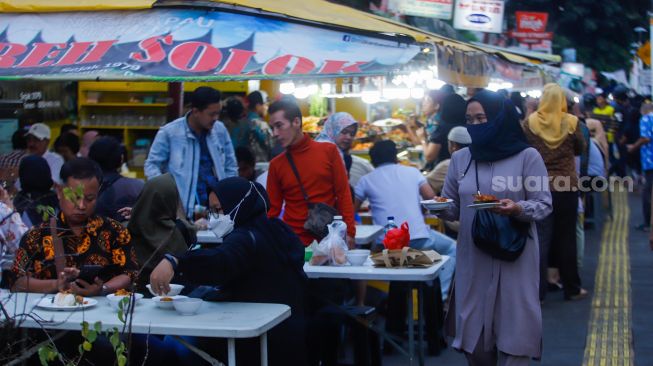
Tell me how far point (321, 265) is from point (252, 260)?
5.56ft

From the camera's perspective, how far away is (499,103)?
6.30 metres

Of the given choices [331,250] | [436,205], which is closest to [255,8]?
[331,250]

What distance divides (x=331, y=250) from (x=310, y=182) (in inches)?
29.5

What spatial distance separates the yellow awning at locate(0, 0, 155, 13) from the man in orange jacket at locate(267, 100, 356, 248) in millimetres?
1973

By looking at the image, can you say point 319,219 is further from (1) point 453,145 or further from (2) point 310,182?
(1) point 453,145

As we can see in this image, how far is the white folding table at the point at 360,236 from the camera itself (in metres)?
8.70

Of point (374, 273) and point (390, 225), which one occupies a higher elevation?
point (390, 225)

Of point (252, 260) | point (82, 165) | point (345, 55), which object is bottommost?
point (252, 260)

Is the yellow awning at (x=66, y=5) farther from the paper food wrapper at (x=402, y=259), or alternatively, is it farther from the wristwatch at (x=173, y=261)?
the wristwatch at (x=173, y=261)

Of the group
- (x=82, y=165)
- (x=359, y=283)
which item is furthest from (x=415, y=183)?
(x=82, y=165)

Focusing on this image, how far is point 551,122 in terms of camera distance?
975 cm

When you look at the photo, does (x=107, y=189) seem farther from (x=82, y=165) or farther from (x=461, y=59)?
(x=461, y=59)

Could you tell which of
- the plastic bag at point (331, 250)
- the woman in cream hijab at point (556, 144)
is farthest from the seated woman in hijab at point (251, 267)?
the woman in cream hijab at point (556, 144)

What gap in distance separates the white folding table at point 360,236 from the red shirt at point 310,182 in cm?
79
